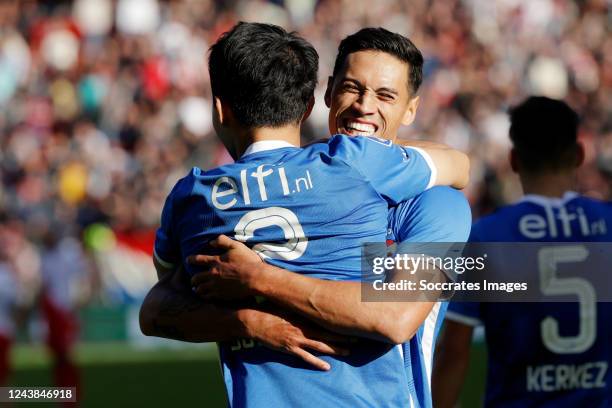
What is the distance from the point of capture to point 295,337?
3.37 m

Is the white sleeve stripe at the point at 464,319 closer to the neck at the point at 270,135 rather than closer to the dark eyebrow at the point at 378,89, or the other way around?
the dark eyebrow at the point at 378,89

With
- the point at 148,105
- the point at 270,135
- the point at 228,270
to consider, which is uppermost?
the point at 148,105

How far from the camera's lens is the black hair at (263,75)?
3.44m

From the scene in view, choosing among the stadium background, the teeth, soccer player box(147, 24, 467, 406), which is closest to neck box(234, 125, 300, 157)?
soccer player box(147, 24, 467, 406)

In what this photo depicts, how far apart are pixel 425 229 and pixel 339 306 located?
0.44 metres

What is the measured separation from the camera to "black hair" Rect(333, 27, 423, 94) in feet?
13.9

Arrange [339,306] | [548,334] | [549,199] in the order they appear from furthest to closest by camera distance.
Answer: [549,199], [548,334], [339,306]

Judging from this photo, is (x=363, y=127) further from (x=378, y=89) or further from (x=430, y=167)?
(x=430, y=167)

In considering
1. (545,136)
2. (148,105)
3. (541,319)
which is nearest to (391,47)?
(545,136)

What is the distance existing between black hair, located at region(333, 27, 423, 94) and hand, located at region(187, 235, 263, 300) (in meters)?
1.19

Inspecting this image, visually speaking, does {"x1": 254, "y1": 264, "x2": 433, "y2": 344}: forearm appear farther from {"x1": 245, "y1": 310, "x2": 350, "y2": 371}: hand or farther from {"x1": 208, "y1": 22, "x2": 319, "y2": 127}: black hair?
{"x1": 208, "y1": 22, "x2": 319, "y2": 127}: black hair

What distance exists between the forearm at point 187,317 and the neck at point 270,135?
0.53 metres

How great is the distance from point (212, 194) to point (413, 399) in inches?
35.6

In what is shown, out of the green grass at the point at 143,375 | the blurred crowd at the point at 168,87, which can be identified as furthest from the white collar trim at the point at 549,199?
the blurred crowd at the point at 168,87
